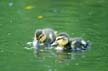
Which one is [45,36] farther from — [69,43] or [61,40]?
[69,43]

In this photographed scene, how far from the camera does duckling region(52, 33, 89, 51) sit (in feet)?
37.1

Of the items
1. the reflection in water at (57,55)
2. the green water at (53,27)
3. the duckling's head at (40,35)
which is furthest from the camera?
the duckling's head at (40,35)

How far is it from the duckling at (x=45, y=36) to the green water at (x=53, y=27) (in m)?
0.16

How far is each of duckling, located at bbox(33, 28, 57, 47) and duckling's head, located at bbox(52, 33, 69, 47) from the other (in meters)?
0.27

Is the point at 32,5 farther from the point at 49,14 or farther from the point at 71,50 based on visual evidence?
the point at 71,50

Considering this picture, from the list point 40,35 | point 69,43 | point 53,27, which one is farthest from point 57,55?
point 53,27

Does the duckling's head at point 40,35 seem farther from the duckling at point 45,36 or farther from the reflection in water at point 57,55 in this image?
the reflection in water at point 57,55

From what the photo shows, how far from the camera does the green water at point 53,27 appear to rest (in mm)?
10070

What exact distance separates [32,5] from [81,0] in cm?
156

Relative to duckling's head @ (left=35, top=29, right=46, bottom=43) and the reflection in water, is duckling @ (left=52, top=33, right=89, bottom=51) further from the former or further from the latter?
duckling's head @ (left=35, top=29, right=46, bottom=43)

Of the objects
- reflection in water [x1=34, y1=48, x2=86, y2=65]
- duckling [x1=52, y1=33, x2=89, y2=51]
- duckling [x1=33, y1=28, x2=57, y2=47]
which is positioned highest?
duckling [x1=33, y1=28, x2=57, y2=47]

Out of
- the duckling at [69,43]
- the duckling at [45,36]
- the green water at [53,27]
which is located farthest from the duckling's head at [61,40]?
the green water at [53,27]

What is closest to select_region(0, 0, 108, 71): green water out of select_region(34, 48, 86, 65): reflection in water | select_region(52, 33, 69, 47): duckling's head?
select_region(34, 48, 86, 65): reflection in water

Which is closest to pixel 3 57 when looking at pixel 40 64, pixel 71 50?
pixel 40 64
